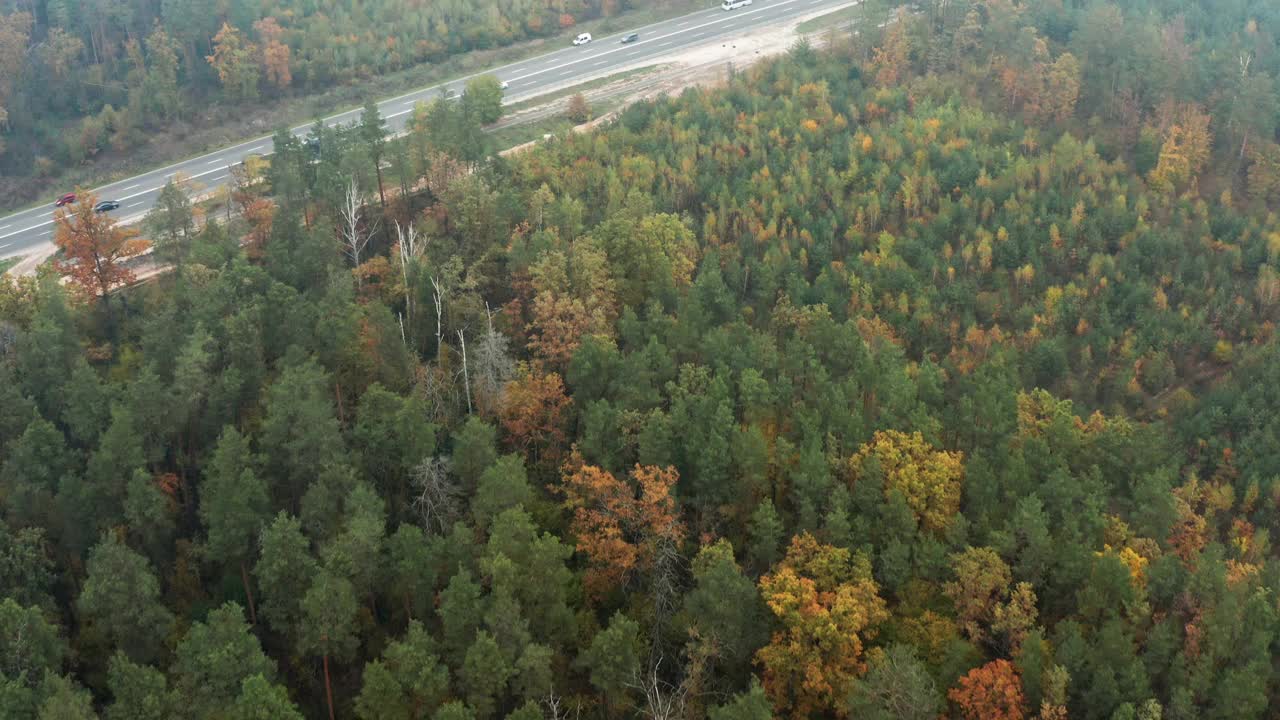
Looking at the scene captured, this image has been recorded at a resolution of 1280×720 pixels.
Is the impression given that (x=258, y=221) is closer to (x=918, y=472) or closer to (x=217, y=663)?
(x=217, y=663)

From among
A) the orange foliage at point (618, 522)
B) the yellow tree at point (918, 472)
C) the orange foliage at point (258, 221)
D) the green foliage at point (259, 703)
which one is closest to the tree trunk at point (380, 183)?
the orange foliage at point (258, 221)

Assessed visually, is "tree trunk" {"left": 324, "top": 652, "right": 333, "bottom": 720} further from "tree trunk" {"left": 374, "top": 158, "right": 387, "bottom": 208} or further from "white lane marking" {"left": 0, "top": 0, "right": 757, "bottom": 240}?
"white lane marking" {"left": 0, "top": 0, "right": 757, "bottom": 240}

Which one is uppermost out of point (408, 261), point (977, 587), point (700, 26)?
point (700, 26)

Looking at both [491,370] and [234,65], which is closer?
[491,370]

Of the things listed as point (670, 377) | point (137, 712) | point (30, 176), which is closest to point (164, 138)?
point (30, 176)

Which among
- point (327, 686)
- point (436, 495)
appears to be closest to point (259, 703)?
point (327, 686)

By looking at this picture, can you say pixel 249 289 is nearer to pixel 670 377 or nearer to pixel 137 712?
pixel 670 377

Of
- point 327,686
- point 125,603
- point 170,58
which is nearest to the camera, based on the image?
point 125,603

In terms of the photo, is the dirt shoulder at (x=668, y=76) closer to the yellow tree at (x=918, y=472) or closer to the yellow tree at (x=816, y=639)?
the yellow tree at (x=918, y=472)
